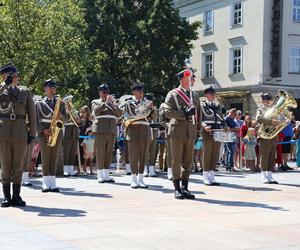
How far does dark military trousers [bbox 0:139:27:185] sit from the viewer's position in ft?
31.4

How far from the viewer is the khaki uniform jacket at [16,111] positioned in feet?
→ 31.3

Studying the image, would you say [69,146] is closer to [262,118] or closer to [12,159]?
[262,118]

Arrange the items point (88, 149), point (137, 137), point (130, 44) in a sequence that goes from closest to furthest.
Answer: point (137, 137), point (88, 149), point (130, 44)

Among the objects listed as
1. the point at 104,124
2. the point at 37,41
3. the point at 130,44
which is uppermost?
the point at 130,44

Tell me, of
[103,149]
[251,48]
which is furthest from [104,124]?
[251,48]

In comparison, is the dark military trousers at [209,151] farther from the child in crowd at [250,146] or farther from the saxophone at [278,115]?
the child in crowd at [250,146]

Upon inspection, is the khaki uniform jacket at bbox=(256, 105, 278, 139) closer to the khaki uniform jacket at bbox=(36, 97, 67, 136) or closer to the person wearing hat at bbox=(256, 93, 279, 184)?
the person wearing hat at bbox=(256, 93, 279, 184)

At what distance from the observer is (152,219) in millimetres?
8250

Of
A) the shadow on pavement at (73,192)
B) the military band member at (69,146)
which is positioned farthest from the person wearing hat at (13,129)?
the military band member at (69,146)

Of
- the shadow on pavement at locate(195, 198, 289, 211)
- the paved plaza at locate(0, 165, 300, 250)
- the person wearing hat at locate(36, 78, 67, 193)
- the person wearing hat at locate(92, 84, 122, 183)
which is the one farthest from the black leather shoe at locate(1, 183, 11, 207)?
the person wearing hat at locate(92, 84, 122, 183)

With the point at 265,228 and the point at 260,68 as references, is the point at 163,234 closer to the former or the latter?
the point at 265,228

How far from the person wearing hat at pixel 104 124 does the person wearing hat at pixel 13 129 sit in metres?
3.88

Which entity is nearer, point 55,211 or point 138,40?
A: point 55,211

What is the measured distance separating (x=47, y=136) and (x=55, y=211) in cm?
296
